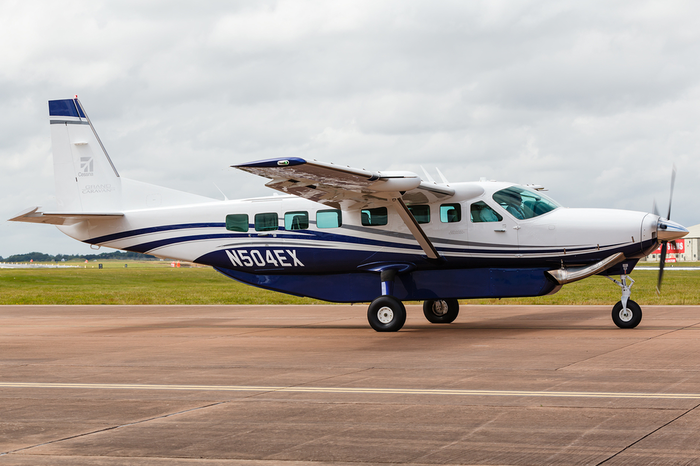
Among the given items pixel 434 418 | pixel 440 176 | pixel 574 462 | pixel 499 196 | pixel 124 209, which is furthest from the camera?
pixel 124 209

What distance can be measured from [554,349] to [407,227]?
17.0 feet

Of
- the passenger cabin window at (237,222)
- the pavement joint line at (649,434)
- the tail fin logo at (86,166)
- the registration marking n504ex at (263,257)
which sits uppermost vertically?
the tail fin logo at (86,166)

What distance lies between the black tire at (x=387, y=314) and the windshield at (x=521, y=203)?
3246 mm

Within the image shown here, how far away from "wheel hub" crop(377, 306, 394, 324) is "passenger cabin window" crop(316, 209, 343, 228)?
248 cm

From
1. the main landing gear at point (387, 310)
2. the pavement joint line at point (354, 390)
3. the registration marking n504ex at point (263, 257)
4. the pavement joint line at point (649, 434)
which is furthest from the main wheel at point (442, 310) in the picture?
the pavement joint line at point (649, 434)

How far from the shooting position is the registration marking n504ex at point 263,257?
17.5 m

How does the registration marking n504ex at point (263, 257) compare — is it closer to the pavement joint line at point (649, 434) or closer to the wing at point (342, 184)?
the wing at point (342, 184)

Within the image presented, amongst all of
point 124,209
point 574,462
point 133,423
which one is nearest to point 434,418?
point 574,462

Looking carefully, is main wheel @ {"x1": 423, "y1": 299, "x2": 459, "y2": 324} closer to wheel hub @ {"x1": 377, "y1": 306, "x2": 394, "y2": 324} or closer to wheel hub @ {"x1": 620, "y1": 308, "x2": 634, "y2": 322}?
wheel hub @ {"x1": 377, "y1": 306, "x2": 394, "y2": 324}

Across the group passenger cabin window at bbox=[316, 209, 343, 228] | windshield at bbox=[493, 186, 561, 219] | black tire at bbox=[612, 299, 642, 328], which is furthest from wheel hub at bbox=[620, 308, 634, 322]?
passenger cabin window at bbox=[316, 209, 343, 228]

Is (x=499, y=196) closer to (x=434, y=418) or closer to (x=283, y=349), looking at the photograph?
(x=283, y=349)

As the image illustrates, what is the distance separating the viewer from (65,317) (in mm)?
22375

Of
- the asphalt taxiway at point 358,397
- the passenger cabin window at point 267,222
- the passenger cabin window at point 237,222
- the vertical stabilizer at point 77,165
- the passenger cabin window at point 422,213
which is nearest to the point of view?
the asphalt taxiway at point 358,397

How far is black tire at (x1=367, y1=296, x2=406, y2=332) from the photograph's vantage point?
1570 cm
